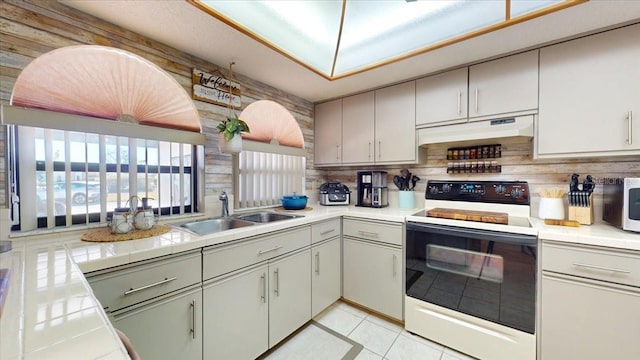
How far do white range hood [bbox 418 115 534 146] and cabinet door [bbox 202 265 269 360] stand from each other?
5.74 feet

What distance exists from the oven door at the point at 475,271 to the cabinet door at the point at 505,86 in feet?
3.18

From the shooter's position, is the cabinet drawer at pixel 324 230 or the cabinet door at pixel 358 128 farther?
the cabinet door at pixel 358 128

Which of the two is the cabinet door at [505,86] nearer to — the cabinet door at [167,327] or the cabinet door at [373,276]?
the cabinet door at [373,276]

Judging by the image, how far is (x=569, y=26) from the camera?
150 centimetres

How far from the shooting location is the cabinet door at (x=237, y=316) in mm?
1332

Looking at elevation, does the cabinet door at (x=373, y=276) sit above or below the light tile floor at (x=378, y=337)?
above

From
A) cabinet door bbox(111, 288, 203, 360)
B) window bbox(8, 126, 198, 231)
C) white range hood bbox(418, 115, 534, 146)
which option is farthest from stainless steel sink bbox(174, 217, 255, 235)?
white range hood bbox(418, 115, 534, 146)

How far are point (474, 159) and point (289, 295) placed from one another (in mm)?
1970

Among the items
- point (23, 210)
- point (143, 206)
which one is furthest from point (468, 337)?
point (23, 210)

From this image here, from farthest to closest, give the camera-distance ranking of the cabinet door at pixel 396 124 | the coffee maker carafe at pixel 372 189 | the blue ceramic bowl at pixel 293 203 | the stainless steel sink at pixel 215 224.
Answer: the coffee maker carafe at pixel 372 189, the blue ceramic bowl at pixel 293 203, the cabinet door at pixel 396 124, the stainless steel sink at pixel 215 224

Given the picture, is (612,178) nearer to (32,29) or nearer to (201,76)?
(201,76)

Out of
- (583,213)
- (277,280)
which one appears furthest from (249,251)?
(583,213)

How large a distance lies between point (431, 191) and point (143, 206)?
2315 mm

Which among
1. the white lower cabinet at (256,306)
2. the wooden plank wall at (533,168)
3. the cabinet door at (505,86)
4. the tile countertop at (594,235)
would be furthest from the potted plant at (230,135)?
the tile countertop at (594,235)
